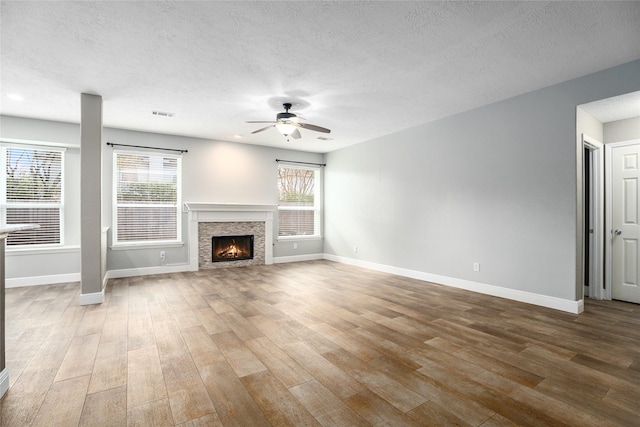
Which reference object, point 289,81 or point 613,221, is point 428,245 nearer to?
point 613,221

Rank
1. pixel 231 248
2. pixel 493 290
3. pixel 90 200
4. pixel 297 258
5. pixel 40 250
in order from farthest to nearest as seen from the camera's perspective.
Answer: pixel 297 258, pixel 231 248, pixel 40 250, pixel 493 290, pixel 90 200

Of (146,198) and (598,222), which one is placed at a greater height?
(146,198)

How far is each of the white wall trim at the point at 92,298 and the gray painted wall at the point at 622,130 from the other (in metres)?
7.17

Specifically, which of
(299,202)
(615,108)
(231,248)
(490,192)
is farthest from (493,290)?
(231,248)

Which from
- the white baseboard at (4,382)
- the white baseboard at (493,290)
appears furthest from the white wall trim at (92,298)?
the white baseboard at (493,290)

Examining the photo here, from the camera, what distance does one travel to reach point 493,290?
14.4 feet

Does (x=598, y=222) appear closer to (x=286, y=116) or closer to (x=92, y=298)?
(x=286, y=116)

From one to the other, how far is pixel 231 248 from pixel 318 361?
15.6ft

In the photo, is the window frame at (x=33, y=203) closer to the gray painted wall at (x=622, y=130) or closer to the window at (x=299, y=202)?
the window at (x=299, y=202)

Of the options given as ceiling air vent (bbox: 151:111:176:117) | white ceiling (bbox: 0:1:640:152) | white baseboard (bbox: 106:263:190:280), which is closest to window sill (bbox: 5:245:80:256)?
white baseboard (bbox: 106:263:190:280)

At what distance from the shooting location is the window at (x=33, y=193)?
16.2 ft

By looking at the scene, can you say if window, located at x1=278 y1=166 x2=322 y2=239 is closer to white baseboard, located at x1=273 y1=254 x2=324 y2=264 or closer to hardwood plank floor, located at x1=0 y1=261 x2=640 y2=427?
white baseboard, located at x1=273 y1=254 x2=324 y2=264

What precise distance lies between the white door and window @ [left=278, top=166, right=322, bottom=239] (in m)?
5.46

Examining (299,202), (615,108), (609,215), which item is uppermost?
(615,108)
